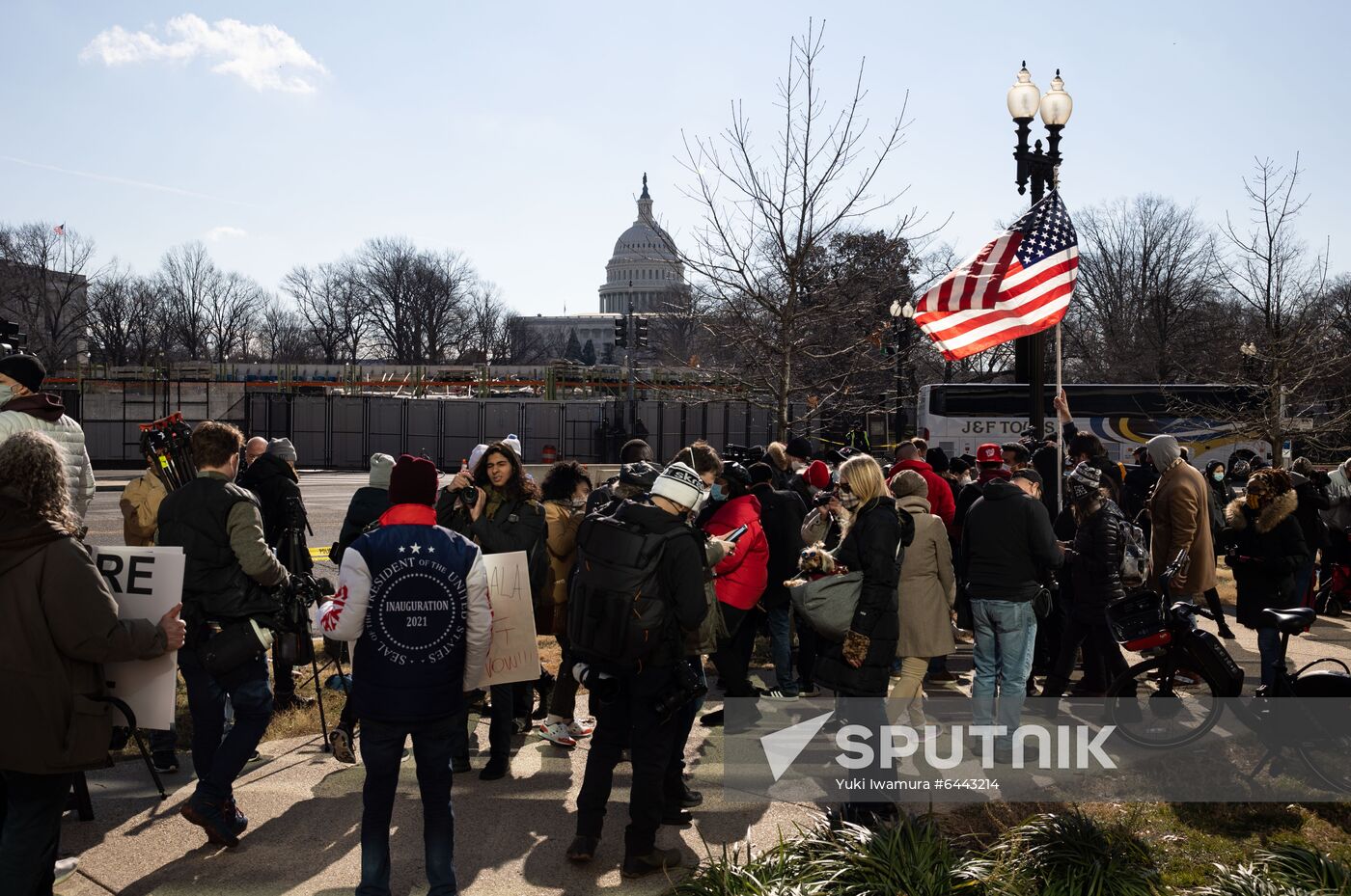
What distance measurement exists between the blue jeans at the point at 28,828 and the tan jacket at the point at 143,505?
3.31m

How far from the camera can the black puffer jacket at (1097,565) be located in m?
7.55

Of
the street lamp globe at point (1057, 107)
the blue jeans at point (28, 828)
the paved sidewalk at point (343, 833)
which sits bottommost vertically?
the paved sidewalk at point (343, 833)

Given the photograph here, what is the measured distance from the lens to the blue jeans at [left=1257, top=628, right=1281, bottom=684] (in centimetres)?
737

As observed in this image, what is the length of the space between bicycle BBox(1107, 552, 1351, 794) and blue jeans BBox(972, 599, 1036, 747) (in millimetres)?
666

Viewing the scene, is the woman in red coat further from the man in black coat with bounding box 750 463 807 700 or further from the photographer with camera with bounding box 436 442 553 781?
the photographer with camera with bounding box 436 442 553 781

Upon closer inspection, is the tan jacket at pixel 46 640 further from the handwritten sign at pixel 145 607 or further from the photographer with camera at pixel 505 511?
the photographer with camera at pixel 505 511

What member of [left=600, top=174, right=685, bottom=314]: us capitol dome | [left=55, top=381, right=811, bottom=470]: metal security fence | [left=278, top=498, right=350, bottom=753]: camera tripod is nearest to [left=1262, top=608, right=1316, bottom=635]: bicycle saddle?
[left=278, top=498, right=350, bottom=753]: camera tripod

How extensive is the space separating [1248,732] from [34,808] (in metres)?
6.57

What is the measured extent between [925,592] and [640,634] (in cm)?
239

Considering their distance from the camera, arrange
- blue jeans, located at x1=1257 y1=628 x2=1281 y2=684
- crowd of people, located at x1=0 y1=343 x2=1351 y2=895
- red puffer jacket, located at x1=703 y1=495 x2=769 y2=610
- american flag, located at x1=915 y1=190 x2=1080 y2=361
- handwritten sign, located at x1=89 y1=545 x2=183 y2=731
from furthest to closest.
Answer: american flag, located at x1=915 y1=190 x2=1080 y2=361, blue jeans, located at x1=1257 y1=628 x2=1281 y2=684, red puffer jacket, located at x1=703 y1=495 x2=769 y2=610, handwritten sign, located at x1=89 y1=545 x2=183 y2=731, crowd of people, located at x1=0 y1=343 x2=1351 y2=895

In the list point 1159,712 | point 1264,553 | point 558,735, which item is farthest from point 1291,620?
point 558,735

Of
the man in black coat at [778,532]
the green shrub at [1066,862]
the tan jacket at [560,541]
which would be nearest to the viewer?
the green shrub at [1066,862]

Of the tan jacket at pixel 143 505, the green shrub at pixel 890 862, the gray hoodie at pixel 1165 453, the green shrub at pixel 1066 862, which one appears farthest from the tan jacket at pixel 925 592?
the tan jacket at pixel 143 505

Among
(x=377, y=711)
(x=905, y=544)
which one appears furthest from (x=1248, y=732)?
(x=377, y=711)
